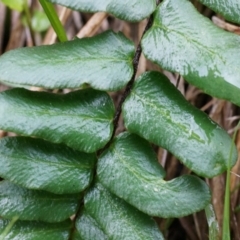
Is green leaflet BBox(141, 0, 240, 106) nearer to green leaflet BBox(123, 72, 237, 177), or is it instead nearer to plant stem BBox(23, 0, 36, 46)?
green leaflet BBox(123, 72, 237, 177)

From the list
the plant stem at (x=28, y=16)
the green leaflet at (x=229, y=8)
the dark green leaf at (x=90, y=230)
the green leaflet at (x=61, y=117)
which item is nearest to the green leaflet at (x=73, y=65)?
the green leaflet at (x=61, y=117)

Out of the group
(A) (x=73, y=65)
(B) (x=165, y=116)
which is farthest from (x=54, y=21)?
(B) (x=165, y=116)

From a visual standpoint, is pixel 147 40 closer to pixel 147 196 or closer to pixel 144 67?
pixel 147 196

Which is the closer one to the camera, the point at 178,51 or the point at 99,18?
the point at 178,51

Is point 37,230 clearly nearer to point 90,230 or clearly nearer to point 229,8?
point 90,230

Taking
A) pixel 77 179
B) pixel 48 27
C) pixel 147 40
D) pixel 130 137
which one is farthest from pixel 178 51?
pixel 48 27

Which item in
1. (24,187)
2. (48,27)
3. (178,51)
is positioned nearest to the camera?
(178,51)
